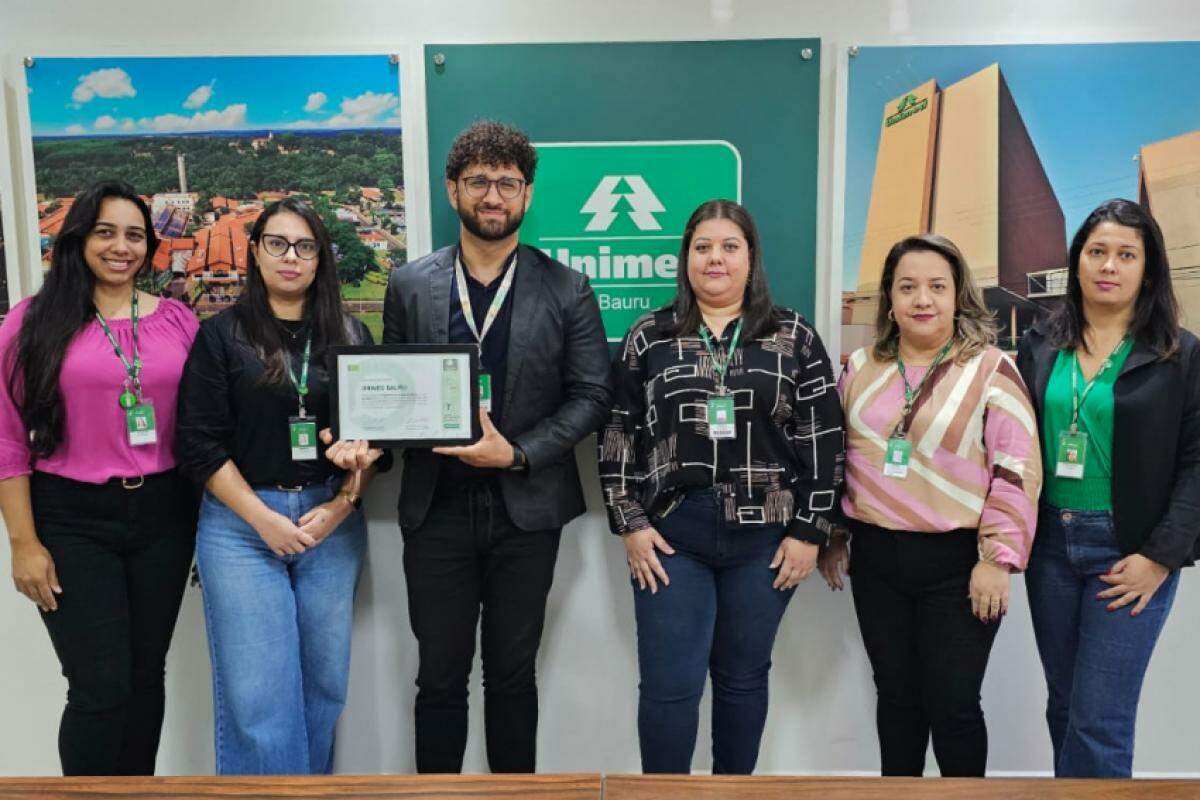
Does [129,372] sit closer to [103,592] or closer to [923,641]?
[103,592]

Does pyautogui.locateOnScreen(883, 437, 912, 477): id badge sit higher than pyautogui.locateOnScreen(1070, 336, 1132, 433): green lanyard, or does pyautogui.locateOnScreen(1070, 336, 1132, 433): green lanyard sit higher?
pyautogui.locateOnScreen(1070, 336, 1132, 433): green lanyard

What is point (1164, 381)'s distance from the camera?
6.01 ft

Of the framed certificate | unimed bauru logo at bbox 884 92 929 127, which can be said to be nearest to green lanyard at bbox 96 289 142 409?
the framed certificate

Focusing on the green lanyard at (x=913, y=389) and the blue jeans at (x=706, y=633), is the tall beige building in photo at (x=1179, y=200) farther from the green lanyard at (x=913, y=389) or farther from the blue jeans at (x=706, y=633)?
the blue jeans at (x=706, y=633)

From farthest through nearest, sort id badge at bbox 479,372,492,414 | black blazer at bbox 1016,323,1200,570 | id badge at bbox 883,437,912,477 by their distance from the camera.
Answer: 1. id badge at bbox 479,372,492,414
2. id badge at bbox 883,437,912,477
3. black blazer at bbox 1016,323,1200,570

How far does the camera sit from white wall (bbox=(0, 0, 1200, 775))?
2.35 meters

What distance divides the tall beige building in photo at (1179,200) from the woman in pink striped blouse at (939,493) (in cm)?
85

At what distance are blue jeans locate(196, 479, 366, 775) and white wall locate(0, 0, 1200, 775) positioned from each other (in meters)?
0.39

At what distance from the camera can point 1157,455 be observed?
5.98ft

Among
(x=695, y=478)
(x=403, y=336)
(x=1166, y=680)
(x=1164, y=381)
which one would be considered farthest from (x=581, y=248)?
(x=1166, y=680)

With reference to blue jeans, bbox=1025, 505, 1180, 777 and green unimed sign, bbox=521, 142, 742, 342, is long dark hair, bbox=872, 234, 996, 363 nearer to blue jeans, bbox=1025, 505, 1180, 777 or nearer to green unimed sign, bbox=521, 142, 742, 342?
blue jeans, bbox=1025, 505, 1180, 777

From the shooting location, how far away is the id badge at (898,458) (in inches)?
75.9

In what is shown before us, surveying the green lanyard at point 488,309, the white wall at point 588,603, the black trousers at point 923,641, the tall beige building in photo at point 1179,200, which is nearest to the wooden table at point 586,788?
the black trousers at point 923,641

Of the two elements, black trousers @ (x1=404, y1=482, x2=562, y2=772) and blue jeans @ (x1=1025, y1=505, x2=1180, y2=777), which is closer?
blue jeans @ (x1=1025, y1=505, x2=1180, y2=777)
